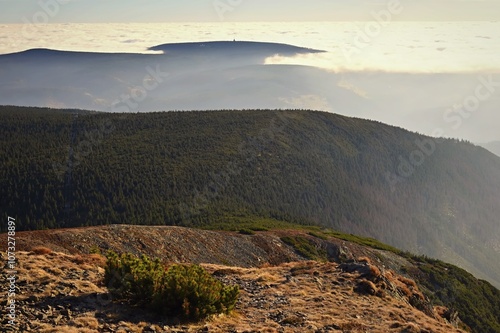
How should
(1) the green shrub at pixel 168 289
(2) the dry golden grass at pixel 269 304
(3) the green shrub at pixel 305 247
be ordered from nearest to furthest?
(2) the dry golden grass at pixel 269 304 < (1) the green shrub at pixel 168 289 < (3) the green shrub at pixel 305 247

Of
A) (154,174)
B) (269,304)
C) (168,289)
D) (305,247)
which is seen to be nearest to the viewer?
(168,289)

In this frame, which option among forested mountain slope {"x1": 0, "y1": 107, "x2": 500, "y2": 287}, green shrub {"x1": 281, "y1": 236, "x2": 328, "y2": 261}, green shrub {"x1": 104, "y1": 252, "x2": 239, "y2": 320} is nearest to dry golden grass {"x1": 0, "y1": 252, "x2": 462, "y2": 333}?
green shrub {"x1": 104, "y1": 252, "x2": 239, "y2": 320}

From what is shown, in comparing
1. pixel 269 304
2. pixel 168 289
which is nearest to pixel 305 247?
pixel 269 304

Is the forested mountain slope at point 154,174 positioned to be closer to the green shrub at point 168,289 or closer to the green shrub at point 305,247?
the green shrub at point 305,247

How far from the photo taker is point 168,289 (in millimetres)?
19203

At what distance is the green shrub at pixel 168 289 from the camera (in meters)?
19.1

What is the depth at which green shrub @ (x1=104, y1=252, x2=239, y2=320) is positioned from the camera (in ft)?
62.7

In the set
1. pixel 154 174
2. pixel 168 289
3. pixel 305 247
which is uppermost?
pixel 168 289

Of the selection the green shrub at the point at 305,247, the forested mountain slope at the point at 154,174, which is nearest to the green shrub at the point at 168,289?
the green shrub at the point at 305,247

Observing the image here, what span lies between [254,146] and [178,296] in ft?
536

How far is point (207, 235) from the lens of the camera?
187 feet

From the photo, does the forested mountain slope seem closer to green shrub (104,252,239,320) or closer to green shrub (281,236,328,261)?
green shrub (281,236,328,261)

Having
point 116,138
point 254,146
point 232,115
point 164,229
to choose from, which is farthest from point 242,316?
point 232,115

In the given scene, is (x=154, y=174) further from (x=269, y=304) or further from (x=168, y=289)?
(x=168, y=289)
